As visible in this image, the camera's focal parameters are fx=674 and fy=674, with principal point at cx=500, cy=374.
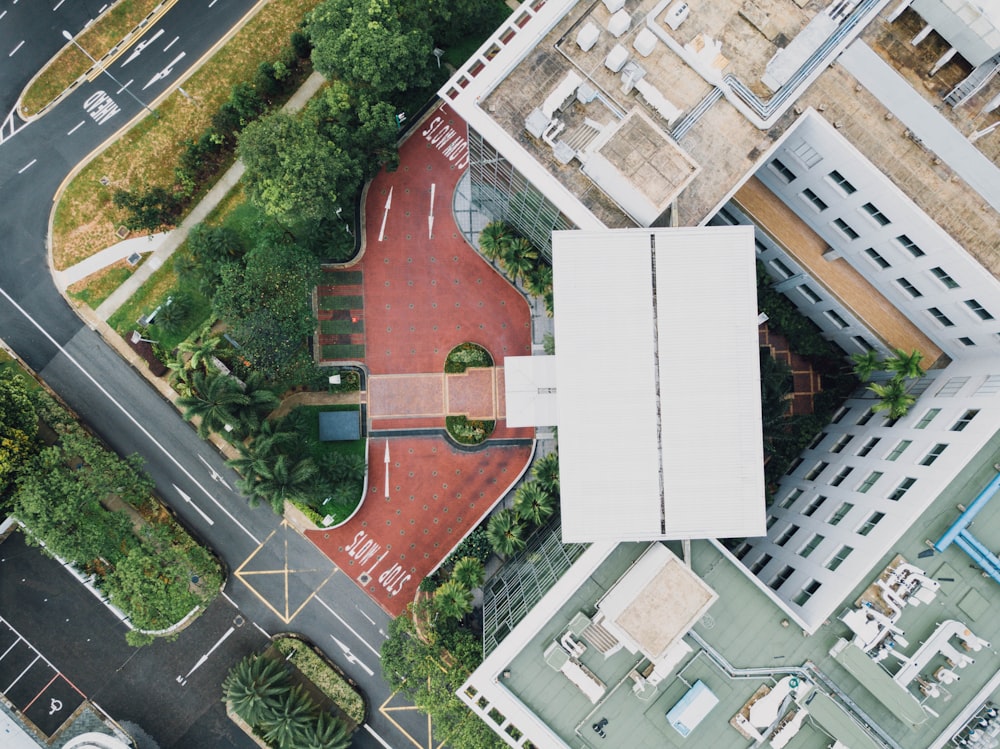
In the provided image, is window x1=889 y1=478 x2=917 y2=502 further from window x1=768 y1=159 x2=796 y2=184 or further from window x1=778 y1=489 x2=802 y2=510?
window x1=768 y1=159 x2=796 y2=184

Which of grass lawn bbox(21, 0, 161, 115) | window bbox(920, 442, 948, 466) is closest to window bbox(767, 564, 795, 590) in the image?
window bbox(920, 442, 948, 466)

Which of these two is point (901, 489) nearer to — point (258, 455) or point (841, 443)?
point (841, 443)

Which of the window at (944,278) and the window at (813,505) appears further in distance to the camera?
the window at (813,505)

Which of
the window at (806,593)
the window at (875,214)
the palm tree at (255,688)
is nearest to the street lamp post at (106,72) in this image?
the palm tree at (255,688)

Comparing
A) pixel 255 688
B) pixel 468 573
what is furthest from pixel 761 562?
pixel 255 688

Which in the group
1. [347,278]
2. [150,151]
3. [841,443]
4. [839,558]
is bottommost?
[150,151]

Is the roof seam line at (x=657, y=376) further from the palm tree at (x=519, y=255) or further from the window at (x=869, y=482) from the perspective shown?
the window at (x=869, y=482)
